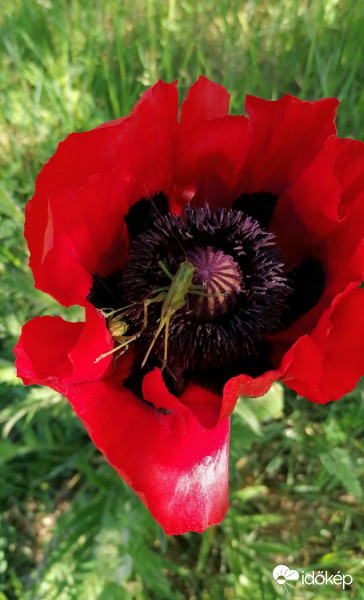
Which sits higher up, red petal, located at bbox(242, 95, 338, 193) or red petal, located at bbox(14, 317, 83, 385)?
red petal, located at bbox(242, 95, 338, 193)

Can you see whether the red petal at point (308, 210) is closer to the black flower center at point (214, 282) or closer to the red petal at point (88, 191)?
the black flower center at point (214, 282)

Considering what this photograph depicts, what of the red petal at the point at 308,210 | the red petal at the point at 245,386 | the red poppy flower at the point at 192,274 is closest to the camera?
the red petal at the point at 245,386

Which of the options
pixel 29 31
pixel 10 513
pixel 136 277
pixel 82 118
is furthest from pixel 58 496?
pixel 29 31

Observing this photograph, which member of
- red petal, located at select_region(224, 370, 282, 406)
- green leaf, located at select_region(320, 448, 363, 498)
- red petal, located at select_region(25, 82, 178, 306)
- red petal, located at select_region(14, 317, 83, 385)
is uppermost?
red petal, located at select_region(25, 82, 178, 306)

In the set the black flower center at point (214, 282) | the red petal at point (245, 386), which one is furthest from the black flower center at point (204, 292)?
the red petal at point (245, 386)

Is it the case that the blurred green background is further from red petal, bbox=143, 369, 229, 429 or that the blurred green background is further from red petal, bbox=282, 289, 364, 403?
red petal, bbox=282, 289, 364, 403

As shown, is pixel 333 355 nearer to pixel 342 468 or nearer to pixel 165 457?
pixel 165 457

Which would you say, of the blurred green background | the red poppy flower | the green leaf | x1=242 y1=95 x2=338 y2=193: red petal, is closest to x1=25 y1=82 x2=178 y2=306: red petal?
the red poppy flower
